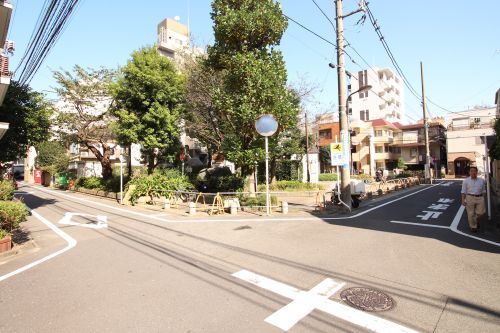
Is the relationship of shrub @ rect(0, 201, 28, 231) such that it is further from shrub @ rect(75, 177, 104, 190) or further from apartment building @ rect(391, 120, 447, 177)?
apartment building @ rect(391, 120, 447, 177)

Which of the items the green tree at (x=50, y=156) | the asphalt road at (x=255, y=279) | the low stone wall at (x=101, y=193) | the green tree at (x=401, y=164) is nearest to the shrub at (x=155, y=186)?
the low stone wall at (x=101, y=193)

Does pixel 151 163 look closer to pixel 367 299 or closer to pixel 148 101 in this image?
pixel 148 101

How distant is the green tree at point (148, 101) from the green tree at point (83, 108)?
240 inches

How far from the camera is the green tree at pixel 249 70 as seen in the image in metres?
13.4

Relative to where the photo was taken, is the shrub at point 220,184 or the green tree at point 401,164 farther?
the green tree at point 401,164

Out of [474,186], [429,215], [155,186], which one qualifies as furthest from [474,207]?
[155,186]

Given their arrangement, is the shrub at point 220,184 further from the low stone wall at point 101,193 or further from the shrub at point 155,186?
the low stone wall at point 101,193

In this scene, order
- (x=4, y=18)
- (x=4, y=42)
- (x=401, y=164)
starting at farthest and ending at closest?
(x=401, y=164) → (x=4, y=42) → (x=4, y=18)

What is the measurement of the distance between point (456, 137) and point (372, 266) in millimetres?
49895

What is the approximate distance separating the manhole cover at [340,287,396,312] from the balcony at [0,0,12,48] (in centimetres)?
1305

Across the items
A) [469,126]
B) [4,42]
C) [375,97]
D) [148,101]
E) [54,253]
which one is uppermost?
Result: [375,97]

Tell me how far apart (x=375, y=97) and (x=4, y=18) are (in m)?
63.7

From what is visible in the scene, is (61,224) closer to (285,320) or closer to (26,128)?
(26,128)

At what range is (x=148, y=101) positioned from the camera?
18625mm
